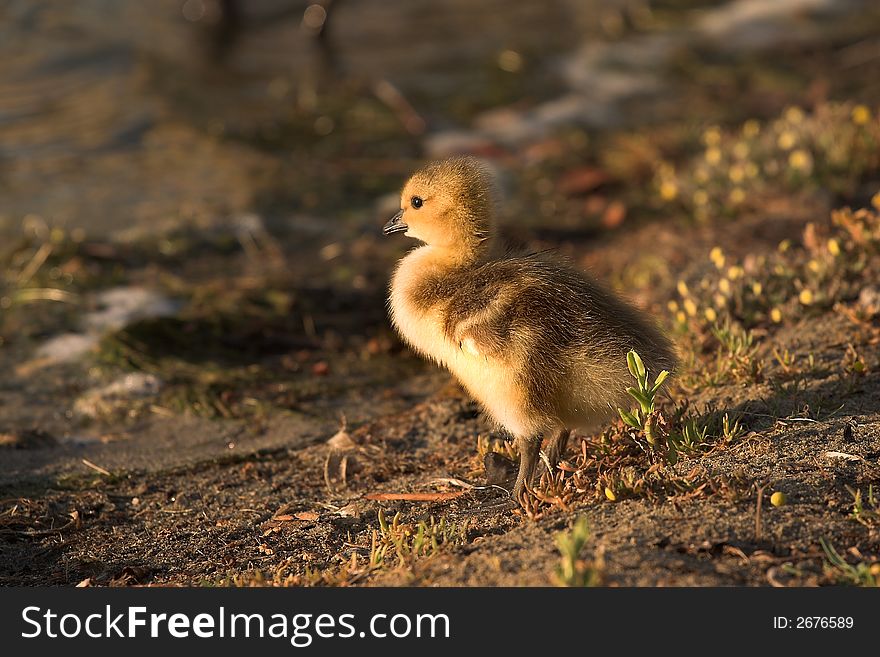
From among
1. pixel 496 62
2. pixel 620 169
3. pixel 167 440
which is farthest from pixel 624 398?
pixel 496 62

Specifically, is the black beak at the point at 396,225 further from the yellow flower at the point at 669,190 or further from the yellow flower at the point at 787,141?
the yellow flower at the point at 787,141

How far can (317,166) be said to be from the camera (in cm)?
990

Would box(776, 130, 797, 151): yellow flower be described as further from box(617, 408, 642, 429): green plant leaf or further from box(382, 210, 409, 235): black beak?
box(617, 408, 642, 429): green plant leaf

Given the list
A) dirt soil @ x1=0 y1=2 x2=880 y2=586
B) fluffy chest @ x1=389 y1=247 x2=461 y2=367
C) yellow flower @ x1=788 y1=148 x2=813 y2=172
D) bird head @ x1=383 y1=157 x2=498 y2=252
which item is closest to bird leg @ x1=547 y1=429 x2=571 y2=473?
dirt soil @ x1=0 y1=2 x2=880 y2=586

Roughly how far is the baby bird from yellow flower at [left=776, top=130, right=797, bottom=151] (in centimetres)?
401

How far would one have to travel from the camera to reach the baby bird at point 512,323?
461 centimetres

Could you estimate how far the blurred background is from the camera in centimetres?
664

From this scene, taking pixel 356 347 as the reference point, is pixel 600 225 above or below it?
above

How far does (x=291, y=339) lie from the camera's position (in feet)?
23.6

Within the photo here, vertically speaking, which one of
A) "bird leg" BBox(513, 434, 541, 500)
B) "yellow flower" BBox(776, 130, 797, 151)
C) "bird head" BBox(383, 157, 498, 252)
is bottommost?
"bird leg" BBox(513, 434, 541, 500)

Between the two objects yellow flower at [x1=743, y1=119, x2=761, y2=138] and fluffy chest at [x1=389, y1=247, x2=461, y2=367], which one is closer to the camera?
fluffy chest at [x1=389, y1=247, x2=461, y2=367]

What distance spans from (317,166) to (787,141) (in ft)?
13.3

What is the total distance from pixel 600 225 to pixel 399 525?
4702 mm
